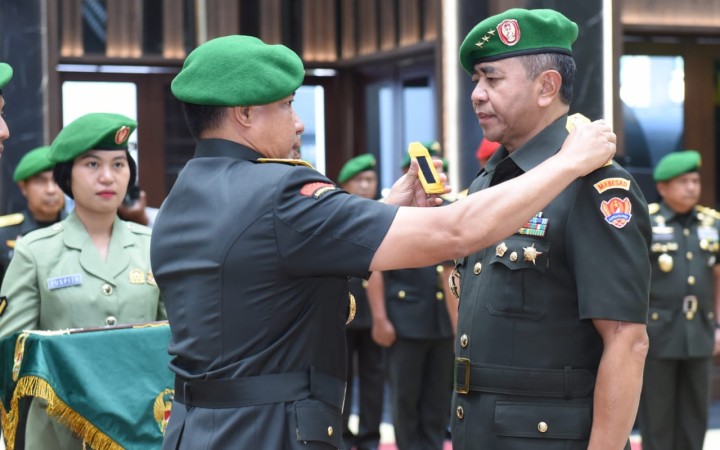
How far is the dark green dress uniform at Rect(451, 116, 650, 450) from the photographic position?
2.22 meters

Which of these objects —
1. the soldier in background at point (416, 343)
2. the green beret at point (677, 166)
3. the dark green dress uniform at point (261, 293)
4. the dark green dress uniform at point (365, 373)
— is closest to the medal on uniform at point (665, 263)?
the green beret at point (677, 166)

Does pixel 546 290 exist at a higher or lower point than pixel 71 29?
lower

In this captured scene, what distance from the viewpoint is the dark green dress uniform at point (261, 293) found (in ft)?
6.70

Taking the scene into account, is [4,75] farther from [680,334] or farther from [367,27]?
[367,27]

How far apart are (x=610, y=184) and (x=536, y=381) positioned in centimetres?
43

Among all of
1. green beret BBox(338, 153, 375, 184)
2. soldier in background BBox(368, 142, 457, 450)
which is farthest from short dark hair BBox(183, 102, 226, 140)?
green beret BBox(338, 153, 375, 184)

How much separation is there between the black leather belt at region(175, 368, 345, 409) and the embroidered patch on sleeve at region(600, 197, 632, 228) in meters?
0.64

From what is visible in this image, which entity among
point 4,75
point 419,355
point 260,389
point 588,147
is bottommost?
point 419,355

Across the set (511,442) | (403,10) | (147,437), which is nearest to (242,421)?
(511,442)

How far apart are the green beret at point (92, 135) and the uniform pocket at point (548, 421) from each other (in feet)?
5.74

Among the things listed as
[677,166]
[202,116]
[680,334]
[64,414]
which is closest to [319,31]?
[677,166]

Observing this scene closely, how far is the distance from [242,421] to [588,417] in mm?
702

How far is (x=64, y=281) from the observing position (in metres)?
3.38

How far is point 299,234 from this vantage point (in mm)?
2037
